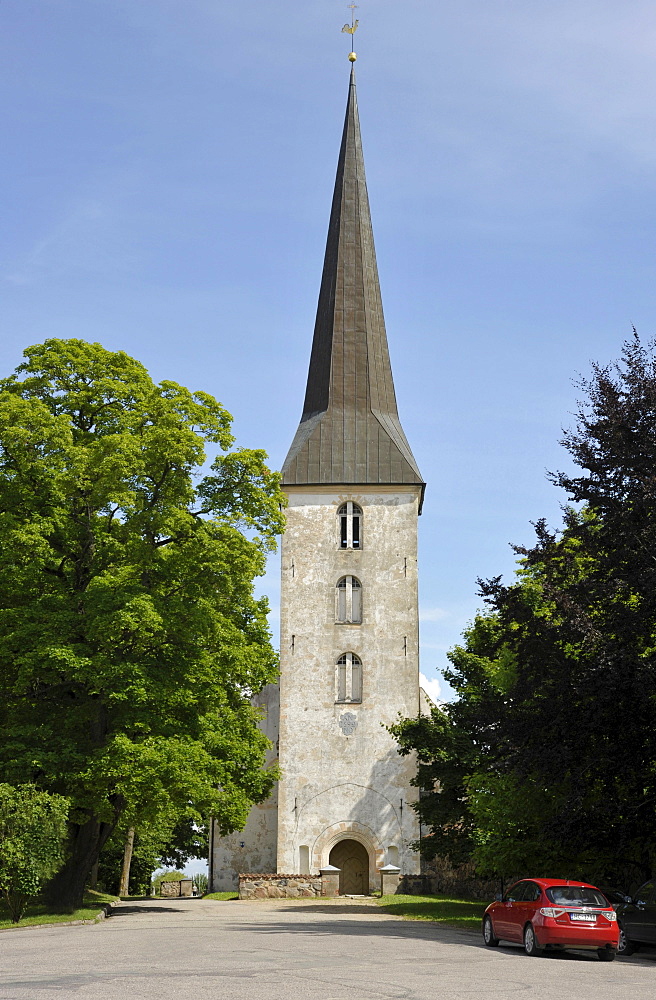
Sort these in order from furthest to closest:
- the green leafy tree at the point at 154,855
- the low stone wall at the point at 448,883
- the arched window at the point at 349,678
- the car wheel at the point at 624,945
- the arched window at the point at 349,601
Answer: the green leafy tree at the point at 154,855 < the arched window at the point at 349,601 < the arched window at the point at 349,678 < the low stone wall at the point at 448,883 < the car wheel at the point at 624,945

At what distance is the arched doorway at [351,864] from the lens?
3809 cm

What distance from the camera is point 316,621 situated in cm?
3925

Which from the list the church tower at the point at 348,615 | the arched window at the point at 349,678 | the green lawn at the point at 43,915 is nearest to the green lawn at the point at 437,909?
the church tower at the point at 348,615

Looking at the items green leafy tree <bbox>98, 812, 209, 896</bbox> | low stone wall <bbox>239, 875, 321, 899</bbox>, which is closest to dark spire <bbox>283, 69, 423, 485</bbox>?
low stone wall <bbox>239, 875, 321, 899</bbox>

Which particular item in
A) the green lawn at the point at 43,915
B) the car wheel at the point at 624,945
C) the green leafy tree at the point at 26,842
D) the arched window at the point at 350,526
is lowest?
the car wheel at the point at 624,945

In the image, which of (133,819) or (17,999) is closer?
(17,999)

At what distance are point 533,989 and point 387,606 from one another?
94.7 ft

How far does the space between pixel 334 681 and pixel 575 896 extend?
23.4 metres

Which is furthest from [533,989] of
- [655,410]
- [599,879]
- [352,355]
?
[352,355]

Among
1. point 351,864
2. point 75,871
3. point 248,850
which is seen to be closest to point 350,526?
point 351,864

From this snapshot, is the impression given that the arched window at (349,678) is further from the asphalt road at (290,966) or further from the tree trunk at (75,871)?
the asphalt road at (290,966)

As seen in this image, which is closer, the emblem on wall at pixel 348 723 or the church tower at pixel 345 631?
the church tower at pixel 345 631

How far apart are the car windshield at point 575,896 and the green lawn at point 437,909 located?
640 centimetres

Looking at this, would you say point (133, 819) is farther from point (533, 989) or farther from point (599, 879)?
point (533, 989)
